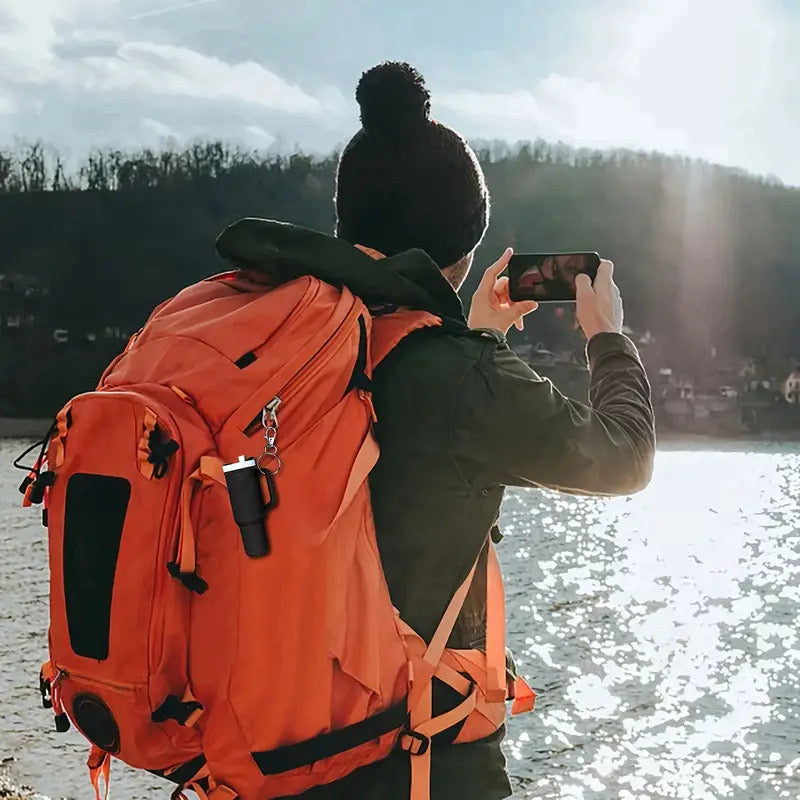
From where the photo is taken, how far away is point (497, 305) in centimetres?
151

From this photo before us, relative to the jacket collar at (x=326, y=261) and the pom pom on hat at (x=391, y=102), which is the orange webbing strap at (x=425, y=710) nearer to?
the jacket collar at (x=326, y=261)

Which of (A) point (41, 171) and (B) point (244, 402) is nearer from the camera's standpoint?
(B) point (244, 402)

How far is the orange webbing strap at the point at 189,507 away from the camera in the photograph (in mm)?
1107

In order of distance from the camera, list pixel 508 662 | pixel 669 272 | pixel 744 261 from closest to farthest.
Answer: pixel 508 662 < pixel 669 272 < pixel 744 261

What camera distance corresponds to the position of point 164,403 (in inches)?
44.9

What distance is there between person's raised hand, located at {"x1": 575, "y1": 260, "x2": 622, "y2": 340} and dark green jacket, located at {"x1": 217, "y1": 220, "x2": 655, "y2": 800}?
0.11m

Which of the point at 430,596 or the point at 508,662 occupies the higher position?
the point at 430,596

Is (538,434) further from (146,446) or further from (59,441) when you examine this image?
(59,441)

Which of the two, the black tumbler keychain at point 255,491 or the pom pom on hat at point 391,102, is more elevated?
the pom pom on hat at point 391,102

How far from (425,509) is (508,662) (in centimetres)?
28

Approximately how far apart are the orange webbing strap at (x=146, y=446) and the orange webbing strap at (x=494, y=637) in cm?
46

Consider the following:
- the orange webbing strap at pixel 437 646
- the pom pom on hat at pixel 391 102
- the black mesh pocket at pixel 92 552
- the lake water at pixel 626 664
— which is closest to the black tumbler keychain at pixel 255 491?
the black mesh pocket at pixel 92 552

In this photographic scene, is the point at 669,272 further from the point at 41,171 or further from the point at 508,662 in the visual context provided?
the point at 508,662

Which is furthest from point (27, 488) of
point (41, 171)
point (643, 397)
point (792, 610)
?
point (41, 171)
